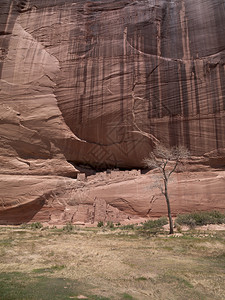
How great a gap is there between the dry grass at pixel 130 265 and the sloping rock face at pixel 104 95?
8.55m

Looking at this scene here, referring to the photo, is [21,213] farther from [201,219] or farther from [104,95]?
[201,219]

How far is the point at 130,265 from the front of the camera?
6387mm

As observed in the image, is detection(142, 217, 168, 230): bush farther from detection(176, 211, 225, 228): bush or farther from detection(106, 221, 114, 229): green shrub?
detection(106, 221, 114, 229): green shrub

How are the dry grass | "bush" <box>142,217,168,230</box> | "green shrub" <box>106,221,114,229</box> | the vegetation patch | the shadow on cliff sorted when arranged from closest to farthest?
the vegetation patch < the dry grass < "bush" <box>142,217,168,230</box> < "green shrub" <box>106,221,114,229</box> < the shadow on cliff

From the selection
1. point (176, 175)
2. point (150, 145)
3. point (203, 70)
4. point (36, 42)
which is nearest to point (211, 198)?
point (176, 175)

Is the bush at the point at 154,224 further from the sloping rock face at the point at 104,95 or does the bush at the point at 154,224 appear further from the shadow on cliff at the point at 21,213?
the shadow on cliff at the point at 21,213

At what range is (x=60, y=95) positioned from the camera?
66.1 feet

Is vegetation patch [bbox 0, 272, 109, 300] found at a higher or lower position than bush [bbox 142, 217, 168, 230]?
higher

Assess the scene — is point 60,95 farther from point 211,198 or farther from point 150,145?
point 211,198

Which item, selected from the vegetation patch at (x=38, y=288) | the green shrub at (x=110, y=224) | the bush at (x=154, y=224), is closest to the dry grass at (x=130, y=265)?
the vegetation patch at (x=38, y=288)

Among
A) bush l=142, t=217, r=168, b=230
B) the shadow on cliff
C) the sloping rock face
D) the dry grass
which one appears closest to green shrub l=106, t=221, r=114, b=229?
the sloping rock face

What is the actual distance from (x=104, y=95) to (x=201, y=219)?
11480mm

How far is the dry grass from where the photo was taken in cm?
446

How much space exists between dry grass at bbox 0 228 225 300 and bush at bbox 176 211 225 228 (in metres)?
4.30
